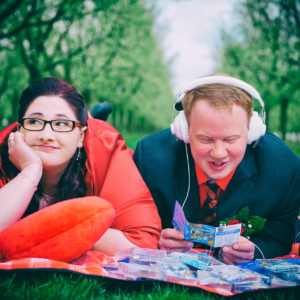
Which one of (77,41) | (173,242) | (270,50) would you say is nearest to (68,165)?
(173,242)

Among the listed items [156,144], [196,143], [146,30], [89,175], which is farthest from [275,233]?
[146,30]

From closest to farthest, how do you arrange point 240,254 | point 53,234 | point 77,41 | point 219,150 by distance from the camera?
point 53,234, point 219,150, point 240,254, point 77,41

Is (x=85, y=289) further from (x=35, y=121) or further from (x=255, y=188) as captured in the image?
(x=255, y=188)

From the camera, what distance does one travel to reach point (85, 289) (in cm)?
141

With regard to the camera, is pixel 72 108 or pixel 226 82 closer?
pixel 226 82

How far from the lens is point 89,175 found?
220 cm

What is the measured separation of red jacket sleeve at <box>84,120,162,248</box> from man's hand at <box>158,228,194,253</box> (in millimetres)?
71

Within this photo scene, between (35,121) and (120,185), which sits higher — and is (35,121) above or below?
above

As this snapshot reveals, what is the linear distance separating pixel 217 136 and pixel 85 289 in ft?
3.94

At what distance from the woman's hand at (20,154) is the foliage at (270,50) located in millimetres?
5763

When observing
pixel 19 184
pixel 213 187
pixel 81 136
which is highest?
pixel 81 136

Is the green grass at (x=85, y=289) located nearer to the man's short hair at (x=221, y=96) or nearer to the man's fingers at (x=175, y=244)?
the man's fingers at (x=175, y=244)

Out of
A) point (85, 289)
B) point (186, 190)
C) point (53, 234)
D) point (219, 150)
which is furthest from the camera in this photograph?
point (186, 190)

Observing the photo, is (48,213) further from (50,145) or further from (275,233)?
(275,233)
